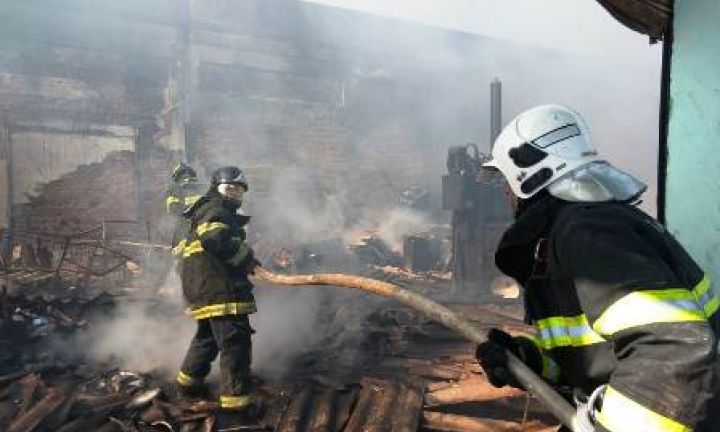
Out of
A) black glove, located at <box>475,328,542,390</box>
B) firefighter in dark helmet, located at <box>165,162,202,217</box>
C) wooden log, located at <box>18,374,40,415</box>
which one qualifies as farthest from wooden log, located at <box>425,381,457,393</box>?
firefighter in dark helmet, located at <box>165,162,202,217</box>

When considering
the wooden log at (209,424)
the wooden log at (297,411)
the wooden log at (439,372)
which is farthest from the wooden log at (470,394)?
the wooden log at (209,424)

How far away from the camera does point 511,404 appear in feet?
13.4

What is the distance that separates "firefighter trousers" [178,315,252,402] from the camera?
4277 millimetres

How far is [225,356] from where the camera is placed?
4340 mm

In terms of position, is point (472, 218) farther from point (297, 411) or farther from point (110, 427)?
point (110, 427)

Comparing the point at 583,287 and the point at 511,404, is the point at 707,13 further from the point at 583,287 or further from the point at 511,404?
the point at 511,404

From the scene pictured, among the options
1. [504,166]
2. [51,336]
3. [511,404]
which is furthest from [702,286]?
[51,336]

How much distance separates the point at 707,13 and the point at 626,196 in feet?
4.49

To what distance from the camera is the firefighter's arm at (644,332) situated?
1226mm

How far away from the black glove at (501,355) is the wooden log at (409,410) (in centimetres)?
190

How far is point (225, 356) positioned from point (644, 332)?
3.61 m

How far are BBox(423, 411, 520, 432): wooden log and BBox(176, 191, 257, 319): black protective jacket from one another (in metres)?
1.67

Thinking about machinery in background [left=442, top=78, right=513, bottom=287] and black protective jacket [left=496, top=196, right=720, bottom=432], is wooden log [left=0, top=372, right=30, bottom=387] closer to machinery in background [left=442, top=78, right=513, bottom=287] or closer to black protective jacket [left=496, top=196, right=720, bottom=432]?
black protective jacket [left=496, top=196, right=720, bottom=432]

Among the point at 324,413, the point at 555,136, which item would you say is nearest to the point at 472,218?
the point at 324,413
